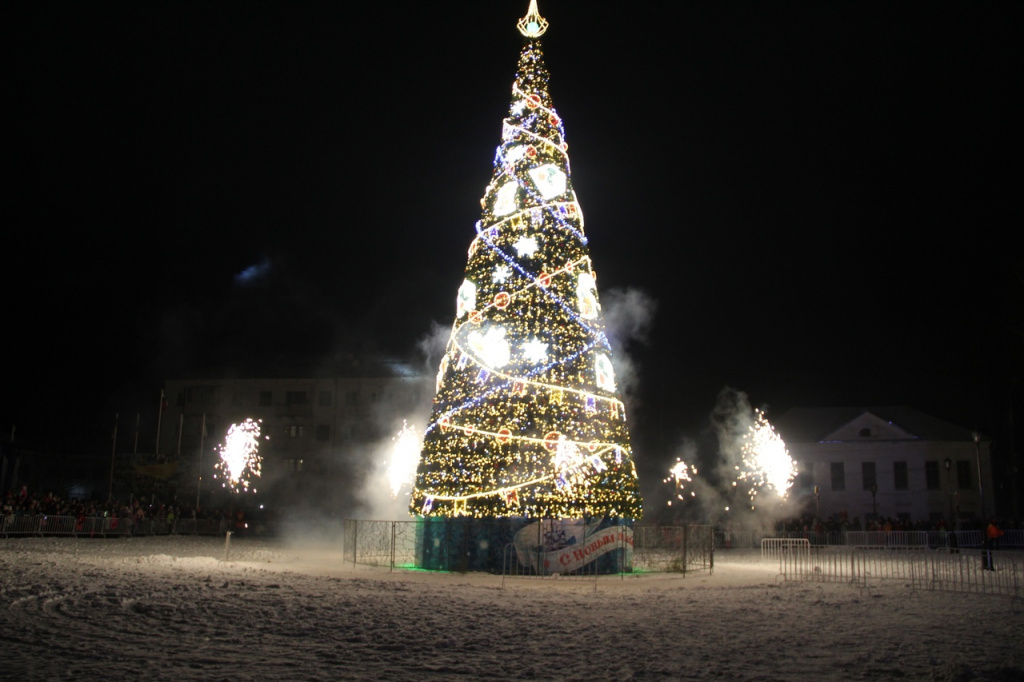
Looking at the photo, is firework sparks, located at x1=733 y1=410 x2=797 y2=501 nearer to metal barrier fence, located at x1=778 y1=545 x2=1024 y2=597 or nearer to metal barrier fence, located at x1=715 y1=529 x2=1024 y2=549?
metal barrier fence, located at x1=715 y1=529 x2=1024 y2=549

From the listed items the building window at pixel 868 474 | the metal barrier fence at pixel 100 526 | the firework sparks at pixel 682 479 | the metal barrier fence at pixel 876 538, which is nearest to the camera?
the metal barrier fence at pixel 100 526

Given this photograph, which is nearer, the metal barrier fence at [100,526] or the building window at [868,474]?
the metal barrier fence at [100,526]

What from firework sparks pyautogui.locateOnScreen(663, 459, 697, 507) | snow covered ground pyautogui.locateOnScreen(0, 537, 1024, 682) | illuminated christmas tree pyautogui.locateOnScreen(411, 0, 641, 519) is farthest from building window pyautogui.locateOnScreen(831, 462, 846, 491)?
snow covered ground pyautogui.locateOnScreen(0, 537, 1024, 682)

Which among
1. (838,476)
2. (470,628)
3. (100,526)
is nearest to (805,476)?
(838,476)

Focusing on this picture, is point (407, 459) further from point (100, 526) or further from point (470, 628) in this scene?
point (470, 628)

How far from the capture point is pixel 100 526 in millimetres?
30781

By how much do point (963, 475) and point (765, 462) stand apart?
655 inches

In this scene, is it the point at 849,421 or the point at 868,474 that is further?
the point at 849,421

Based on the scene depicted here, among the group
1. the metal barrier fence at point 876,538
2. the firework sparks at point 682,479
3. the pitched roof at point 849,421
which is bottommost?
the metal barrier fence at point 876,538

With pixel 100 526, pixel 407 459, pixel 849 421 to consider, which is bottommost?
pixel 100 526

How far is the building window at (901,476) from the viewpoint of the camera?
52.6m

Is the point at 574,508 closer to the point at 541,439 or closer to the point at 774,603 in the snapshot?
the point at 541,439

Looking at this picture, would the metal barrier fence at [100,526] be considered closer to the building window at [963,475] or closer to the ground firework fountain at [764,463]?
the ground firework fountain at [764,463]

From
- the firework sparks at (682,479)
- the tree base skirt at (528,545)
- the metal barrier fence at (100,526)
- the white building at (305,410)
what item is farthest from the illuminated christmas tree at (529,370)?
the white building at (305,410)
